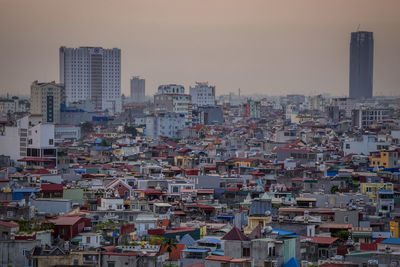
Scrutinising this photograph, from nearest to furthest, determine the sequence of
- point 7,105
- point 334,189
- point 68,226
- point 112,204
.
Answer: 1. point 68,226
2. point 112,204
3. point 334,189
4. point 7,105

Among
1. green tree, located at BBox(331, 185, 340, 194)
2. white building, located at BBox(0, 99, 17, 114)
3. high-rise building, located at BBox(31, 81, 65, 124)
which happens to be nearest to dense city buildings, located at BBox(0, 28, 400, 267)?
green tree, located at BBox(331, 185, 340, 194)

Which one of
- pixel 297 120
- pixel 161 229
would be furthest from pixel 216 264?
pixel 297 120

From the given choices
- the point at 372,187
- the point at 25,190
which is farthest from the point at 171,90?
the point at 25,190

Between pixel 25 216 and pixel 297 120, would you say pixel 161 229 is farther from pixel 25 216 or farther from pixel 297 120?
pixel 297 120

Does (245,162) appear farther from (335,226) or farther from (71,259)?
(71,259)

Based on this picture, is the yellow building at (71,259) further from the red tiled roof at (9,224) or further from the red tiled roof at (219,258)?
the red tiled roof at (9,224)
